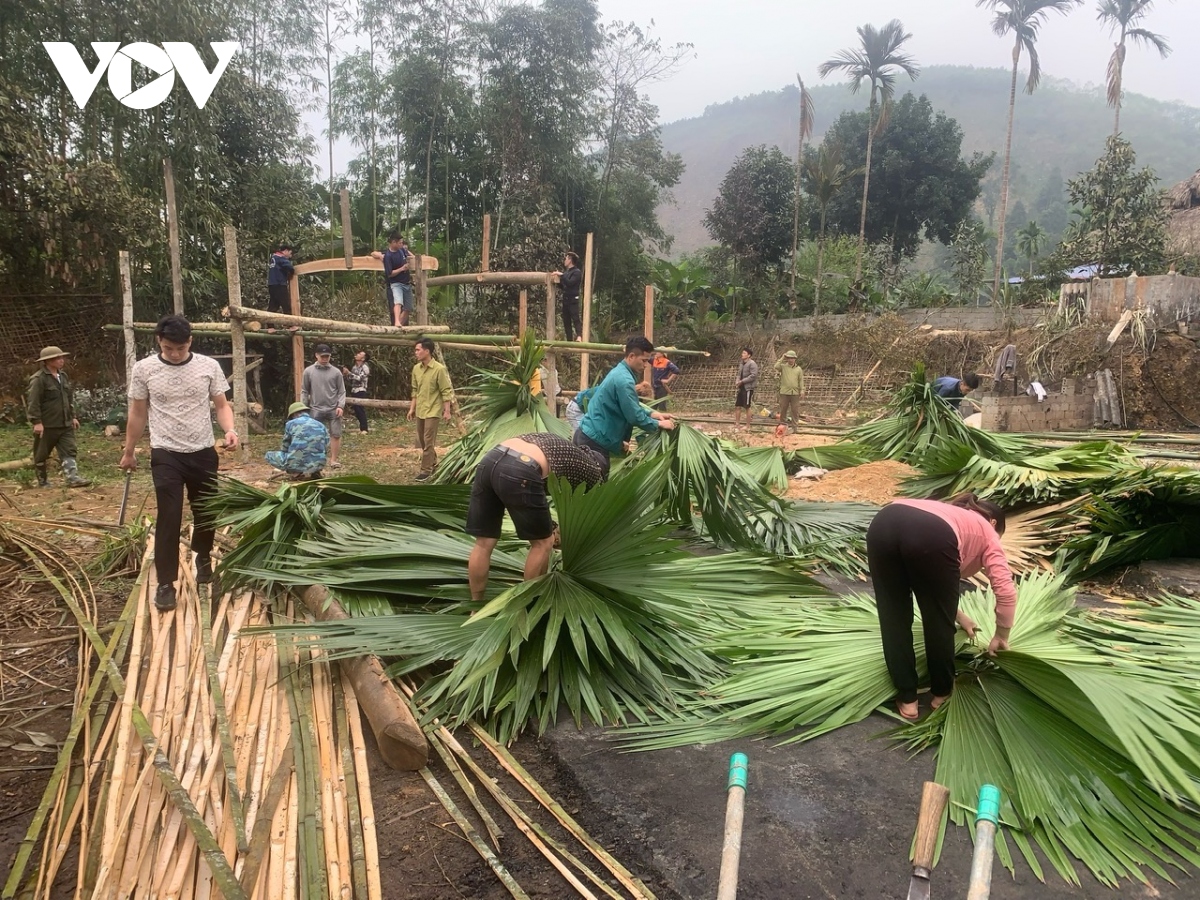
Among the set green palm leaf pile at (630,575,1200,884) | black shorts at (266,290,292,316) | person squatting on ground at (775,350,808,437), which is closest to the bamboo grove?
green palm leaf pile at (630,575,1200,884)

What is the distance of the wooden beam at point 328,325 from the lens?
30.0ft

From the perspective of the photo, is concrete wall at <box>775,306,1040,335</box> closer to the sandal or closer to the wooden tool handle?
the sandal

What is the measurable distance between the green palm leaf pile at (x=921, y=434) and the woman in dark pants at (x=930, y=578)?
3.51 m

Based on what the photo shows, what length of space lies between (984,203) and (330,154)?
8051 centimetres

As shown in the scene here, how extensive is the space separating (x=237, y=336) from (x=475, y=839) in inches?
337

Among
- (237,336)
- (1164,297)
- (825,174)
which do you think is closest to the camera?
(237,336)

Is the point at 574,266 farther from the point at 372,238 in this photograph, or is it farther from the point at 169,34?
the point at 372,238

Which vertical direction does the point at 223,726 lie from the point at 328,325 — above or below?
below

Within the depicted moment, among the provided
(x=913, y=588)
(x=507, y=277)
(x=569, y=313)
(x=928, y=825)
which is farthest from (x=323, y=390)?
(x=928, y=825)

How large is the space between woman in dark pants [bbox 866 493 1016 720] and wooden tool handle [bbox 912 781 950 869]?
142 centimetres

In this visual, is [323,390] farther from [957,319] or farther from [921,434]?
[957,319]

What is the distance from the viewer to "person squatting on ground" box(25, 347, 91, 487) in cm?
783

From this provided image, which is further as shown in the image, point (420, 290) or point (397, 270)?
point (420, 290)

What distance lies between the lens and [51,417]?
792 centimetres
